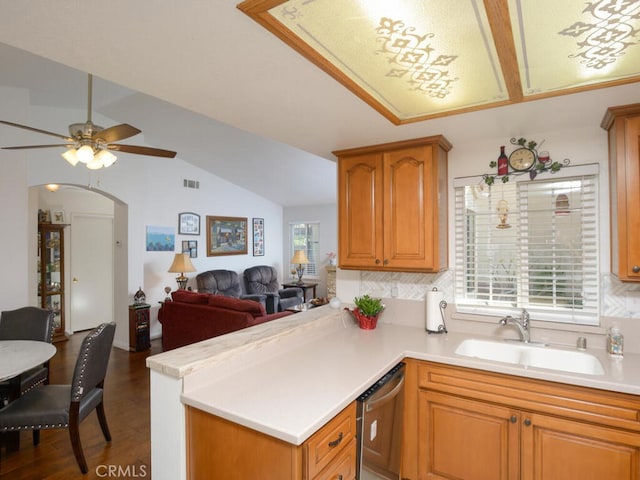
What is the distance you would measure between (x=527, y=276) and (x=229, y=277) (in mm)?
5276

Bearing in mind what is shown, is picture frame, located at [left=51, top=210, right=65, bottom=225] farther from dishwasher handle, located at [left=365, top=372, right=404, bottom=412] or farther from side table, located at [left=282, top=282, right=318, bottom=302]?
dishwasher handle, located at [left=365, top=372, right=404, bottom=412]

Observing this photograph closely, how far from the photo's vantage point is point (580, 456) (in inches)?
66.7

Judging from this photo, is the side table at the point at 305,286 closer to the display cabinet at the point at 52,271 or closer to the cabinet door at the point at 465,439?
the display cabinet at the point at 52,271

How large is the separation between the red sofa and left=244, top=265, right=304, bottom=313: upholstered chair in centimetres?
213

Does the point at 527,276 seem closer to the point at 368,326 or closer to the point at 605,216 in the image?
the point at 605,216

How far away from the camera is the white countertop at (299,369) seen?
4.43 feet

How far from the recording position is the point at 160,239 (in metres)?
5.70

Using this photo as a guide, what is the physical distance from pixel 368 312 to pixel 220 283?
4.36m

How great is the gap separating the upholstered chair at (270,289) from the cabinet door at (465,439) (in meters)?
4.72

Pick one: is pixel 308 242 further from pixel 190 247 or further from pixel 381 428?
pixel 381 428

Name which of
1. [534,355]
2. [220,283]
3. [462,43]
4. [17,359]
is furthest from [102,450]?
[220,283]

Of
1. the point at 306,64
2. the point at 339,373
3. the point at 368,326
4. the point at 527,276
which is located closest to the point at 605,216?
the point at 527,276

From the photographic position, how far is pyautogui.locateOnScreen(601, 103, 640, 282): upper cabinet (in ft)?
5.97

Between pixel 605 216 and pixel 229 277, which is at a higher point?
pixel 605 216
